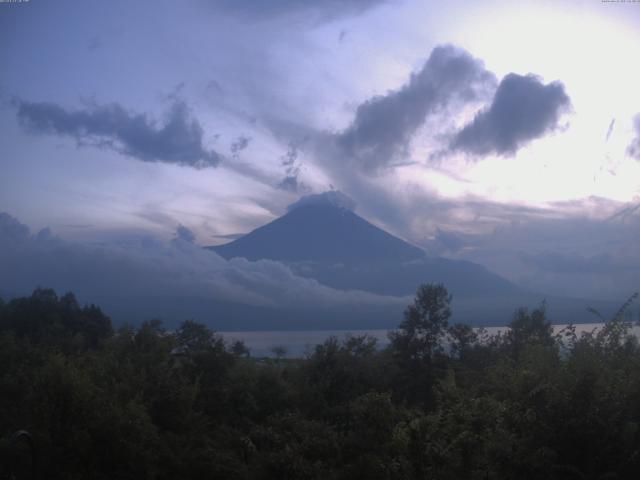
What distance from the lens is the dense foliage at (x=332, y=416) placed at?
9.69 m

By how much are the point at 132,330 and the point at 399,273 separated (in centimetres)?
13737

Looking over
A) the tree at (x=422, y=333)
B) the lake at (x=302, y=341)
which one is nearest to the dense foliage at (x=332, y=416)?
the tree at (x=422, y=333)

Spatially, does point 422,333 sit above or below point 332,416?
above

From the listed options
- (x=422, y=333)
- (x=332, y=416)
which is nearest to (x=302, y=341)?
(x=422, y=333)

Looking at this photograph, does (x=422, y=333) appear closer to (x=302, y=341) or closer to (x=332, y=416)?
(x=332, y=416)

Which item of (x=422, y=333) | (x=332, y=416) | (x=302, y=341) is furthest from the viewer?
(x=302, y=341)

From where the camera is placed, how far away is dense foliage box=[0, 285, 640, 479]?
9.69 meters

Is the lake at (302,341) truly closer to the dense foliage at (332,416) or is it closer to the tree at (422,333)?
the tree at (422,333)

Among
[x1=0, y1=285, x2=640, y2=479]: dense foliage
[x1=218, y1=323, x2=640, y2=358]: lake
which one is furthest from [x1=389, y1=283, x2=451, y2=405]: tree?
[x1=218, y1=323, x2=640, y2=358]: lake

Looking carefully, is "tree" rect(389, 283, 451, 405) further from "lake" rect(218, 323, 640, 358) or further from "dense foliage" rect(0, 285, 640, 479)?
"lake" rect(218, 323, 640, 358)

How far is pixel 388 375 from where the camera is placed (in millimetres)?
28438

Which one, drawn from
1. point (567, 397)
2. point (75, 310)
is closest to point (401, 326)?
point (567, 397)

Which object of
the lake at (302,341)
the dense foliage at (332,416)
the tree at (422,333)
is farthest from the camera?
the tree at (422,333)

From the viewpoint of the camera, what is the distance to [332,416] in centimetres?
2141
